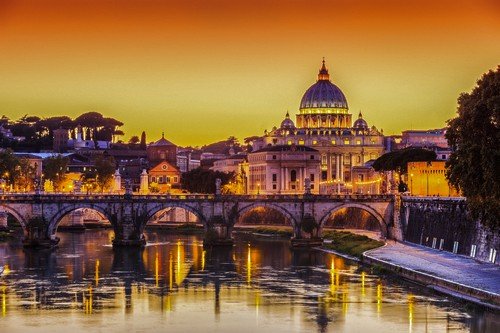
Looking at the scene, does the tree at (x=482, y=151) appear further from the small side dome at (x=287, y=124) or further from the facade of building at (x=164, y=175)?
the small side dome at (x=287, y=124)

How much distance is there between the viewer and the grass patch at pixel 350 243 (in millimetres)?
80512

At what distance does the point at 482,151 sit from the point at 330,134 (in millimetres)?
135731

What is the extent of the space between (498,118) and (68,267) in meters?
27.9

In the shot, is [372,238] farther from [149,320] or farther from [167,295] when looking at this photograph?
[149,320]

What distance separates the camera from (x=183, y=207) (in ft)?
300

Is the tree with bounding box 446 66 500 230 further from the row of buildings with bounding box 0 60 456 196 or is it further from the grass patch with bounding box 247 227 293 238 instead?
the row of buildings with bounding box 0 60 456 196

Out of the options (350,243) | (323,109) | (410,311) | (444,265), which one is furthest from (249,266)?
(323,109)

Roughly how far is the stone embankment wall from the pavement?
0.61 meters

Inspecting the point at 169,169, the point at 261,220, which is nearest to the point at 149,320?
the point at 261,220

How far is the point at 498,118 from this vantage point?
56156 mm

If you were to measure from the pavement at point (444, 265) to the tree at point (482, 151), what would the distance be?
2559mm

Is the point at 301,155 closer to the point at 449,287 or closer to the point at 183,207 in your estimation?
the point at 183,207

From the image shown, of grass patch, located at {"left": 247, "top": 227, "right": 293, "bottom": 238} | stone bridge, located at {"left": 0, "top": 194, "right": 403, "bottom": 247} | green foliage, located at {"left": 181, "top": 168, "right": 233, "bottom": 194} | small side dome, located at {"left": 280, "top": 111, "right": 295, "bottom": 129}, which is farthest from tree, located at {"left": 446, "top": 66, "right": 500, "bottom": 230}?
small side dome, located at {"left": 280, "top": 111, "right": 295, "bottom": 129}

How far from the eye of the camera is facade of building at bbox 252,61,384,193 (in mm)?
188125
